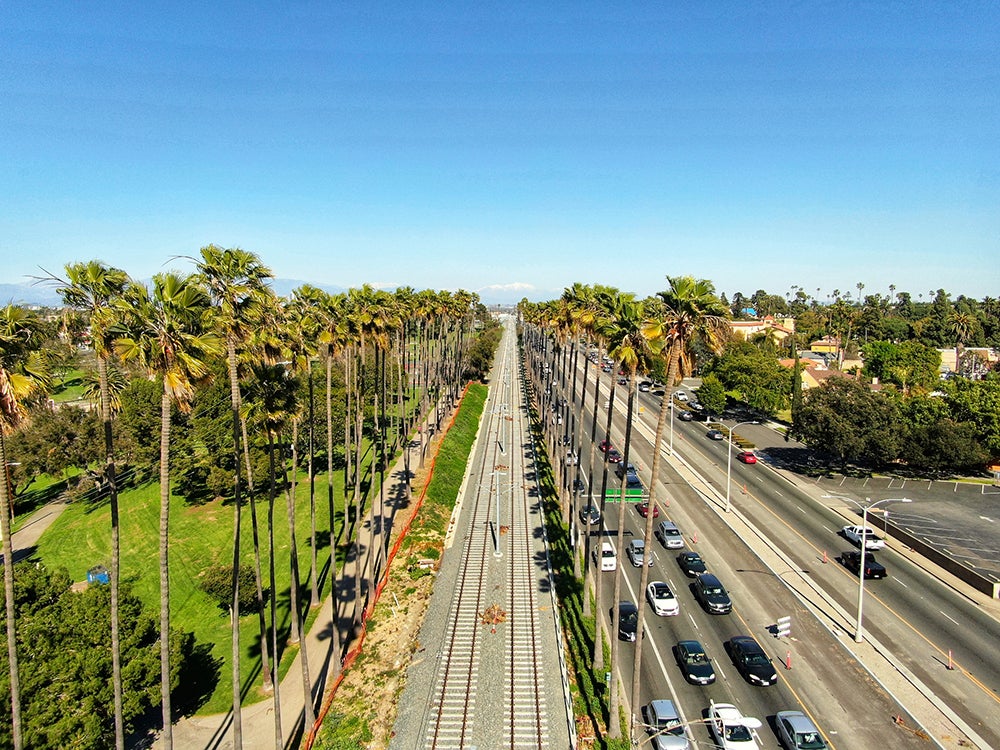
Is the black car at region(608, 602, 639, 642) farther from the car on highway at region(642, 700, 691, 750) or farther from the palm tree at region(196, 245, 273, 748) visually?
the palm tree at region(196, 245, 273, 748)

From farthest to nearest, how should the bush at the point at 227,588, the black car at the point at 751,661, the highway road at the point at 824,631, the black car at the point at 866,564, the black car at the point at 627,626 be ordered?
the black car at the point at 866,564 → the bush at the point at 227,588 → the black car at the point at 627,626 → the black car at the point at 751,661 → the highway road at the point at 824,631

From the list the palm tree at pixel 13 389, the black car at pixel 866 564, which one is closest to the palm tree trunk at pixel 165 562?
the palm tree at pixel 13 389

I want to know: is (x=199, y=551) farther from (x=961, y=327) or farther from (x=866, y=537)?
(x=961, y=327)

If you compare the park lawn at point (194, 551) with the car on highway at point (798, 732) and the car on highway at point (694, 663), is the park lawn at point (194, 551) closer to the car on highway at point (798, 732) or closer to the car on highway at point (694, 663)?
the car on highway at point (694, 663)

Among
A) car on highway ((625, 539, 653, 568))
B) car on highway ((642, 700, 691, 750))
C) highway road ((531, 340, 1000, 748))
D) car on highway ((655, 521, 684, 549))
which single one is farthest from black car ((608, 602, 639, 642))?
car on highway ((655, 521, 684, 549))

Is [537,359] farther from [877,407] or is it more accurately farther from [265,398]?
[265,398]

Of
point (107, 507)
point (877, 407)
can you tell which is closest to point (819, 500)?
point (877, 407)

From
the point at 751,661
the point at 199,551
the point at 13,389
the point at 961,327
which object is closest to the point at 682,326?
the point at 751,661
